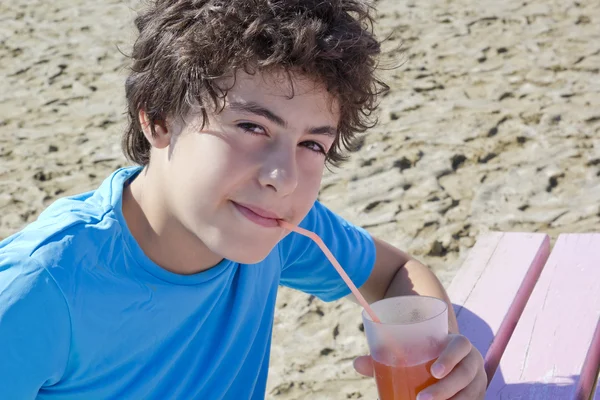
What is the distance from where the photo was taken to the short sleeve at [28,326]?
1.28 metres

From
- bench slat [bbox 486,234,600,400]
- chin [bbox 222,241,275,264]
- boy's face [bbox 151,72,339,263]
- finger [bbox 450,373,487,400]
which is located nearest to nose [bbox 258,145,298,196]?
boy's face [bbox 151,72,339,263]

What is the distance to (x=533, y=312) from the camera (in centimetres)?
180

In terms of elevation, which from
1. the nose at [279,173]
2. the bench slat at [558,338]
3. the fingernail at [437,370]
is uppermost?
the nose at [279,173]

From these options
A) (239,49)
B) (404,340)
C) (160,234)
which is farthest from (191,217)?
(404,340)

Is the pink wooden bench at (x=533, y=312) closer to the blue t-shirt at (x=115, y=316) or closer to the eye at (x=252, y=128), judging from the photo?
the blue t-shirt at (x=115, y=316)

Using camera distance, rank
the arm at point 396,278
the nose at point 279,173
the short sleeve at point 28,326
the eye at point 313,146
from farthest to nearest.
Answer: the arm at point 396,278
the eye at point 313,146
the nose at point 279,173
the short sleeve at point 28,326

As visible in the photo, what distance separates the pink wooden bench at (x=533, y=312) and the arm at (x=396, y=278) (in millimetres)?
90

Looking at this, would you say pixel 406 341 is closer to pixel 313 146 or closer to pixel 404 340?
pixel 404 340

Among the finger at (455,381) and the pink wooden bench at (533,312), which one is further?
the pink wooden bench at (533,312)

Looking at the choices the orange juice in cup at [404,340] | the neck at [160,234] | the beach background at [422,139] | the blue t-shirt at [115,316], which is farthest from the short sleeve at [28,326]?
the beach background at [422,139]

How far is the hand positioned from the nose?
0.35m

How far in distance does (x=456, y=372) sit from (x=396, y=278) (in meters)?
0.55

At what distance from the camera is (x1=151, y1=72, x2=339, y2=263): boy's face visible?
1438 mm

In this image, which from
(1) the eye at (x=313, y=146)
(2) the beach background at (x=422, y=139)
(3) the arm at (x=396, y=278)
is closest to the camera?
(1) the eye at (x=313, y=146)
